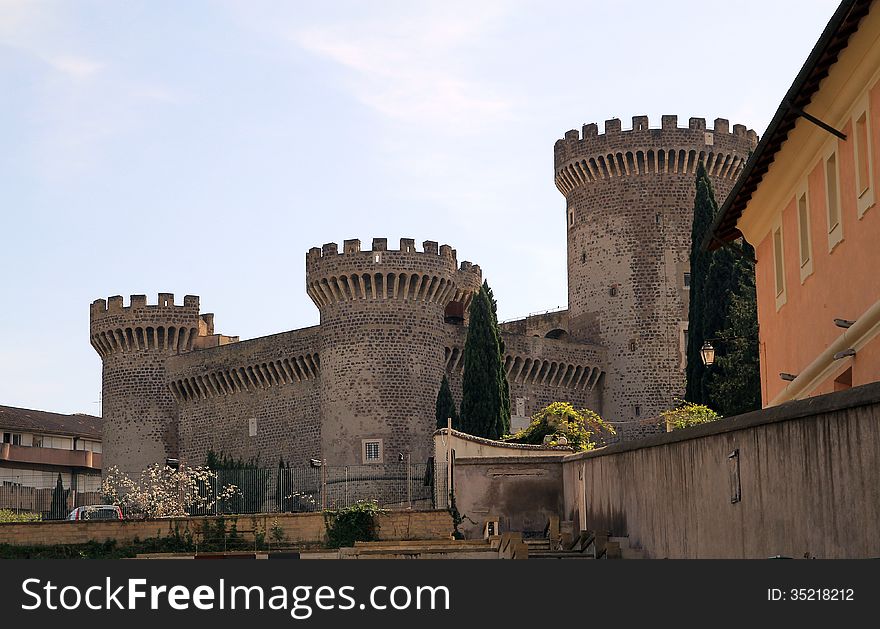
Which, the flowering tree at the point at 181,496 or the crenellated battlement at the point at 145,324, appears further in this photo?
the crenellated battlement at the point at 145,324

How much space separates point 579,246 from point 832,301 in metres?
46.6

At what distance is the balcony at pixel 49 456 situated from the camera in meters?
77.8

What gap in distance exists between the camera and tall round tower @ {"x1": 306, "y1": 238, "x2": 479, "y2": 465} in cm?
5447

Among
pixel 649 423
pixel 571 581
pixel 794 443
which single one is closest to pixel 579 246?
pixel 649 423

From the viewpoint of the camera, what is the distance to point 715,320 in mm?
51406

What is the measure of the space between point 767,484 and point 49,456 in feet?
227

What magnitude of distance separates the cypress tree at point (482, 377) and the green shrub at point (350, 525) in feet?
39.4

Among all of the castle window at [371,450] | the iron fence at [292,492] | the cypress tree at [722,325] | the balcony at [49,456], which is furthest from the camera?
the balcony at [49,456]

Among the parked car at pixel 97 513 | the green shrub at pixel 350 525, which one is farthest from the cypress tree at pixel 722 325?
the parked car at pixel 97 513

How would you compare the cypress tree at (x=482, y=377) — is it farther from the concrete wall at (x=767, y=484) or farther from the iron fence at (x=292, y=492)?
the concrete wall at (x=767, y=484)

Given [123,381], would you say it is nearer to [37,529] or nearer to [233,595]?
[37,529]

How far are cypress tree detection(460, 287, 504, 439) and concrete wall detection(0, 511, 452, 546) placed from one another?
41.3ft

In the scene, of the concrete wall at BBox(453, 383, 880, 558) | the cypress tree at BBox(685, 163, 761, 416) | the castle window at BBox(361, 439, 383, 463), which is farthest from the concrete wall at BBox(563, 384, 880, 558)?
the castle window at BBox(361, 439, 383, 463)

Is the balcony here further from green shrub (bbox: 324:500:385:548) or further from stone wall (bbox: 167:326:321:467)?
green shrub (bbox: 324:500:385:548)
